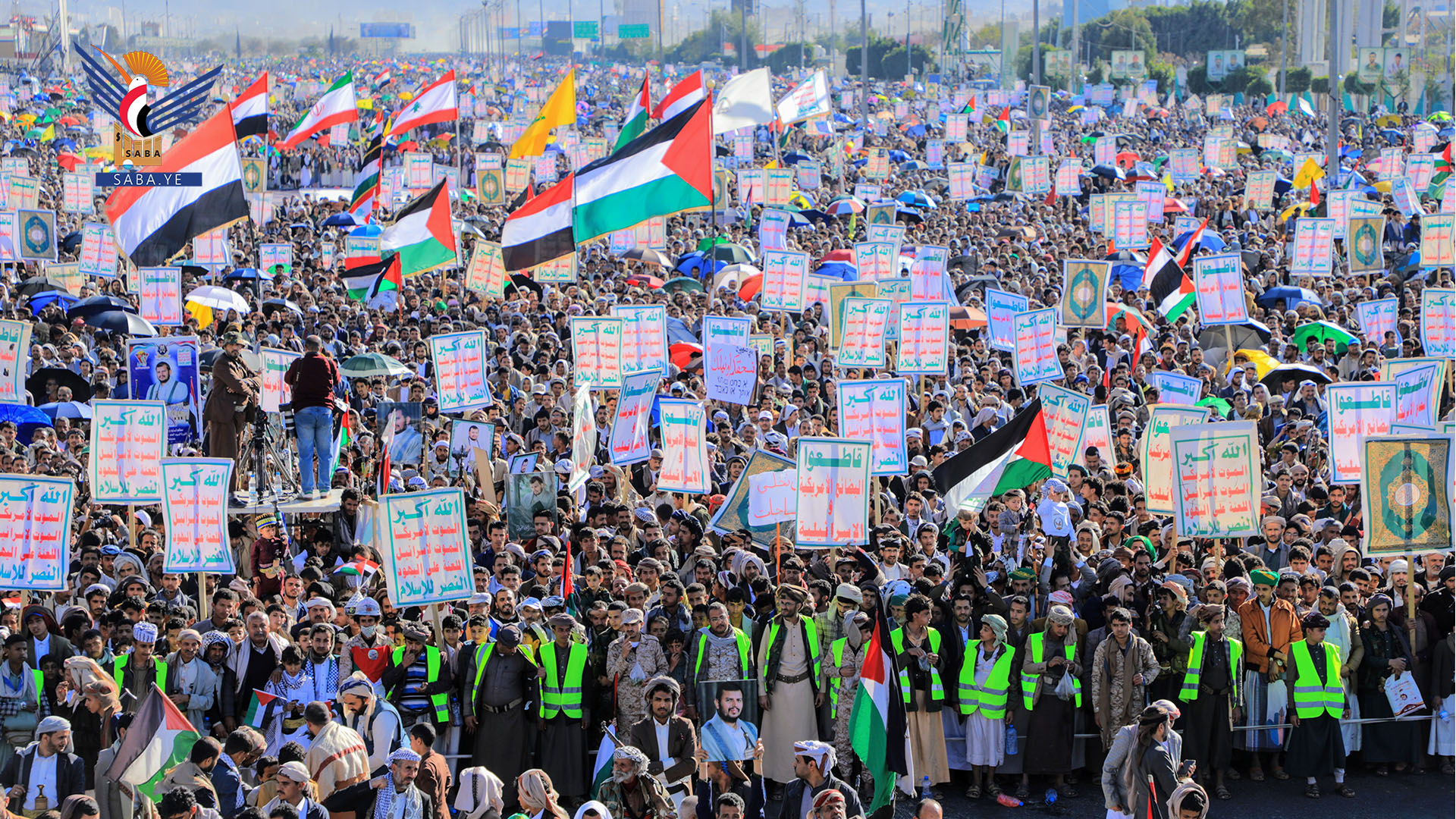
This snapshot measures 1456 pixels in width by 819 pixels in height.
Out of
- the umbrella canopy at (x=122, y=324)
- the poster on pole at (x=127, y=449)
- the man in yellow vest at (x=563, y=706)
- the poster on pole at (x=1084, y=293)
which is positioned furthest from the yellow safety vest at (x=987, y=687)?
the umbrella canopy at (x=122, y=324)

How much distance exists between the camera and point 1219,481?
10.4 meters

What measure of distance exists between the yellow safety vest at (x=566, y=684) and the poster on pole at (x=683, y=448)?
341 cm

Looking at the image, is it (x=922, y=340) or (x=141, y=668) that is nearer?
(x=141, y=668)

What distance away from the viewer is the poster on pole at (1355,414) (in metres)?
11.9

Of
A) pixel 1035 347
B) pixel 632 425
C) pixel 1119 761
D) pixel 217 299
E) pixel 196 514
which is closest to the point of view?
pixel 1119 761

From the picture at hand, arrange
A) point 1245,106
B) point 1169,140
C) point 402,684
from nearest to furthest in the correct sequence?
point 402,684, point 1169,140, point 1245,106

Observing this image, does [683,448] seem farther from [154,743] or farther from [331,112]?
[331,112]

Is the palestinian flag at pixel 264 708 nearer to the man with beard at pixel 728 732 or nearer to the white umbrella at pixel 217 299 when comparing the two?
the man with beard at pixel 728 732

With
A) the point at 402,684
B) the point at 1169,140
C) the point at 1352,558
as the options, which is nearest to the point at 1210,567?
the point at 1352,558

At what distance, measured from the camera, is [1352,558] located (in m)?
10.2

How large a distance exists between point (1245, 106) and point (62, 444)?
2609 inches

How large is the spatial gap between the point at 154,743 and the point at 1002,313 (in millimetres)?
10396

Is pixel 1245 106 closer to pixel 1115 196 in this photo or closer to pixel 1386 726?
pixel 1115 196

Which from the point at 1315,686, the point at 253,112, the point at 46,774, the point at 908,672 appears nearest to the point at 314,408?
the point at 46,774
